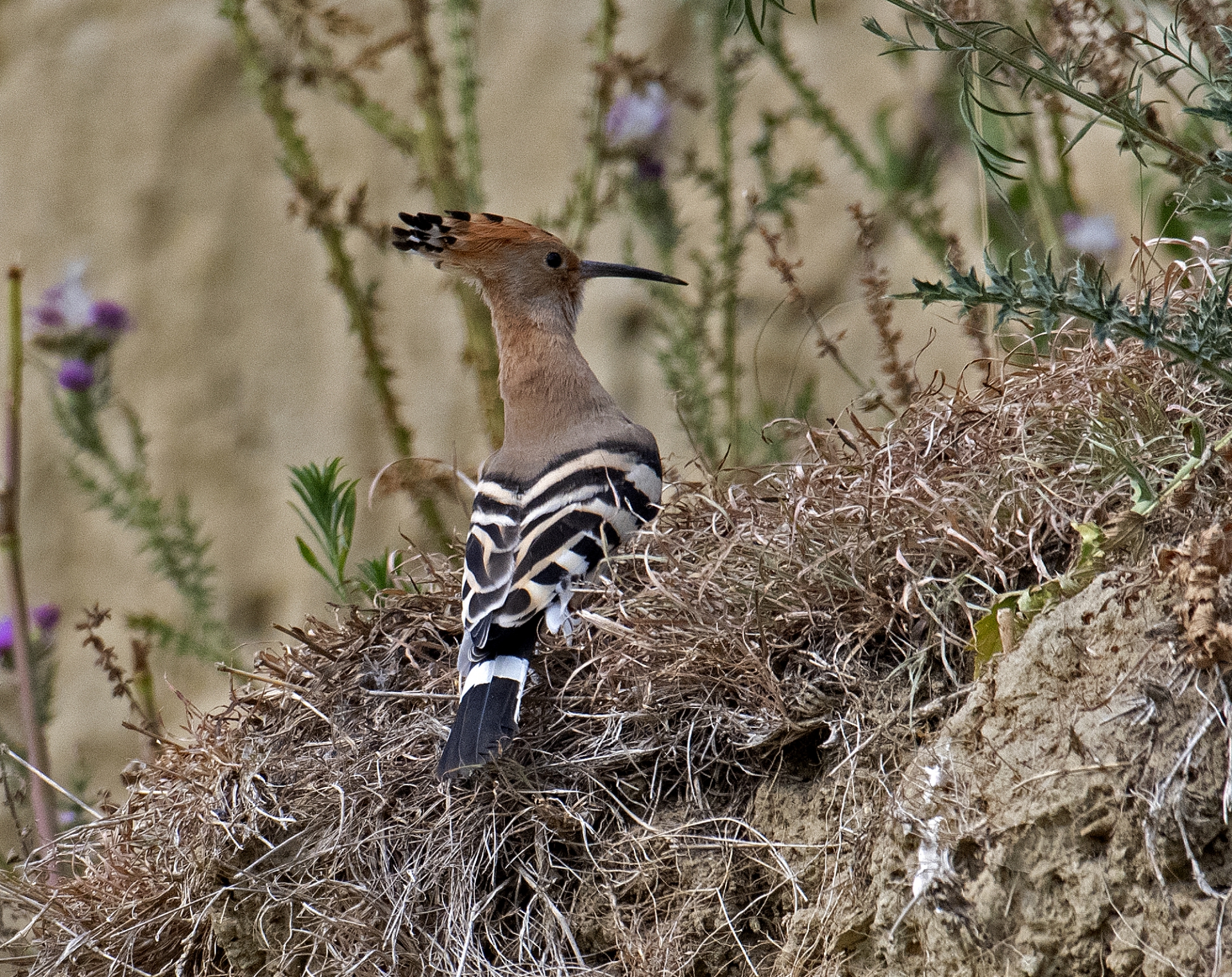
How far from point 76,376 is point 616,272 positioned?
5.57 ft

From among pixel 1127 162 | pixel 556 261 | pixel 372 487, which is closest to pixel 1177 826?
pixel 372 487

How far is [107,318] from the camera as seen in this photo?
4.14m

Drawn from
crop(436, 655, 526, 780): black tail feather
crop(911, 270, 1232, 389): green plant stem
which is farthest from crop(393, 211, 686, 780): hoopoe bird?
crop(911, 270, 1232, 389): green plant stem

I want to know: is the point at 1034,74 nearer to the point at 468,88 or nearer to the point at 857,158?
the point at 857,158

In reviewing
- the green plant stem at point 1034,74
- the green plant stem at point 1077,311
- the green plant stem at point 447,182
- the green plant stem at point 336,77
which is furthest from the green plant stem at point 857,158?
the green plant stem at point 1077,311

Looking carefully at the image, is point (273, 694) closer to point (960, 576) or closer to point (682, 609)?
point (682, 609)

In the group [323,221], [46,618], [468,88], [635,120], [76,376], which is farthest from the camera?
[76,376]

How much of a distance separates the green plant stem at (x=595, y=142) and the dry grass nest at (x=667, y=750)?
1.68 m

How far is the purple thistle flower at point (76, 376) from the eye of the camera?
408cm

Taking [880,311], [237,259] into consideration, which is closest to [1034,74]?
[880,311]

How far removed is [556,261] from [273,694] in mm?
1500

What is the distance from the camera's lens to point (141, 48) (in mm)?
7371

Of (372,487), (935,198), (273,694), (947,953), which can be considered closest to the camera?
(947,953)

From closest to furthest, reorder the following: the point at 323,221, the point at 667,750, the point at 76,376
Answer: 1. the point at 667,750
2. the point at 323,221
3. the point at 76,376
